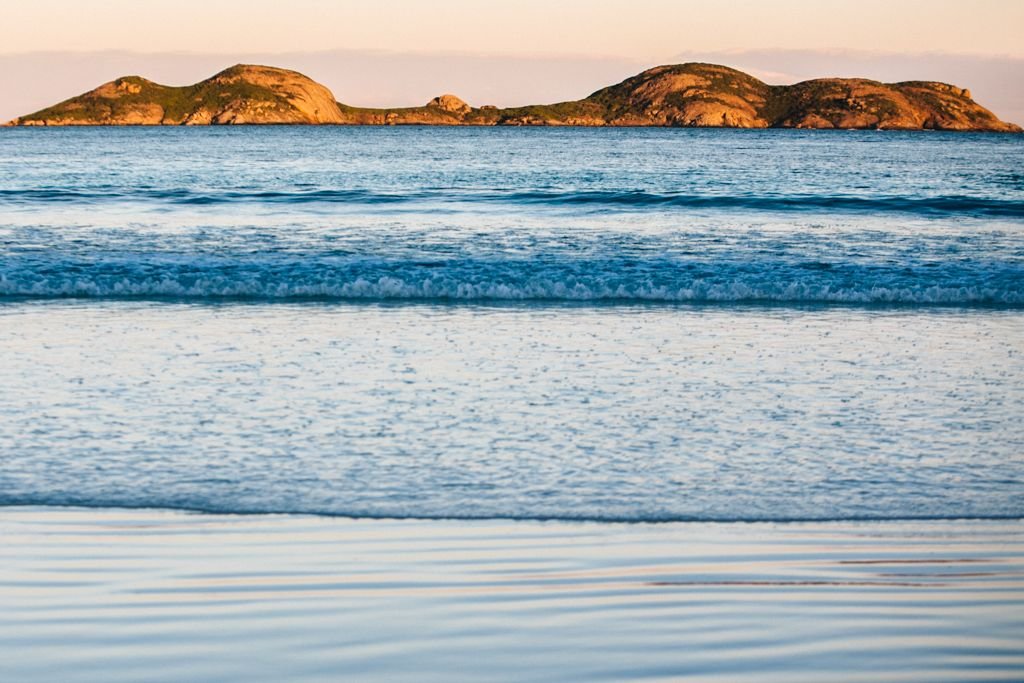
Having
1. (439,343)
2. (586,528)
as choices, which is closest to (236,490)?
(586,528)

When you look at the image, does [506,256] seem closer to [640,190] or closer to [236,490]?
[236,490]

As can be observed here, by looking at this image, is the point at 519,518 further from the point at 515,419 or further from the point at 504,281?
the point at 504,281

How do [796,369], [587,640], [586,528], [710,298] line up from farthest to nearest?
[710,298]
[796,369]
[586,528]
[587,640]

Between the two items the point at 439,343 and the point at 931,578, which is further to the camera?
the point at 439,343

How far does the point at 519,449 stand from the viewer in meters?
6.86

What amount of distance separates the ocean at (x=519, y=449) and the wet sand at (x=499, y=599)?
20 millimetres

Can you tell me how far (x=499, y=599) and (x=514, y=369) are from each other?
16.3ft

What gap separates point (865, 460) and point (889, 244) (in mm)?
16534

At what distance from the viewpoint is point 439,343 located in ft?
35.6

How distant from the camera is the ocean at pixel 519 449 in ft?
13.9

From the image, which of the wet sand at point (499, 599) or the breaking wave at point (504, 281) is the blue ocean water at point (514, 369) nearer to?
the breaking wave at point (504, 281)

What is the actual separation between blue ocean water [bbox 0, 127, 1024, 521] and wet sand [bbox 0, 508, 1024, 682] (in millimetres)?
368

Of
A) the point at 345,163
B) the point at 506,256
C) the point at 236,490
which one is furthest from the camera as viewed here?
the point at 345,163

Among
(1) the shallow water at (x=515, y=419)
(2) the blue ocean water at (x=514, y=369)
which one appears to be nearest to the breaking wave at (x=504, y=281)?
(2) the blue ocean water at (x=514, y=369)
